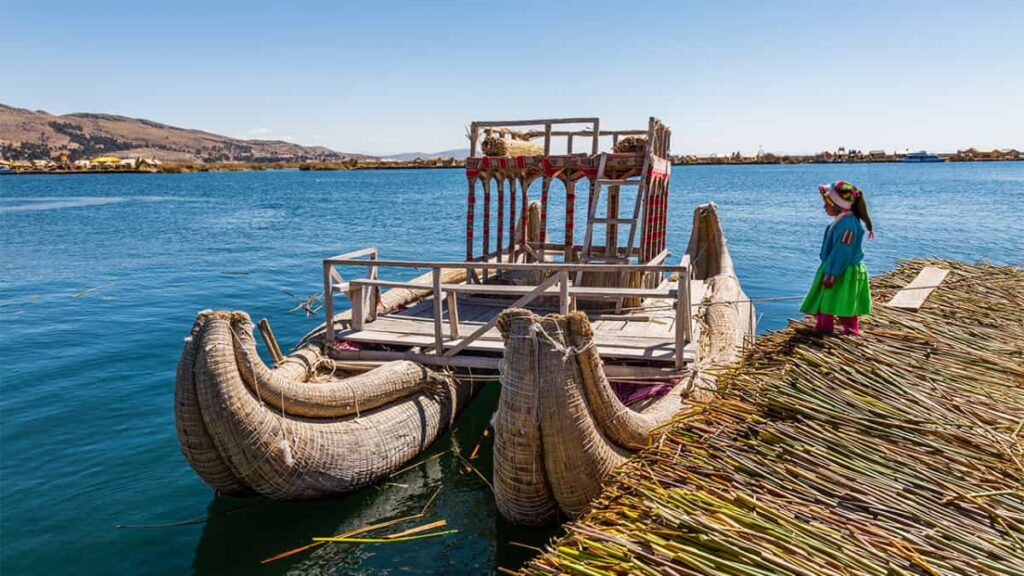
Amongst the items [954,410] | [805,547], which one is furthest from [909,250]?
[805,547]

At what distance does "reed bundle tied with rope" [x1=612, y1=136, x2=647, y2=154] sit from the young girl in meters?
4.56

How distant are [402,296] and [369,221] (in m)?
36.7

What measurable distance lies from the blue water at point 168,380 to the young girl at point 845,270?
3879 millimetres

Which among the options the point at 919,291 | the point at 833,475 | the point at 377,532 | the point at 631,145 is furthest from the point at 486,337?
the point at 919,291

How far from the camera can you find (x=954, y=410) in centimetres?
511

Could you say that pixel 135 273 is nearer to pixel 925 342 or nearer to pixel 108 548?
pixel 108 548

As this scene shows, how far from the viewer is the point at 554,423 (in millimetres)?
6035

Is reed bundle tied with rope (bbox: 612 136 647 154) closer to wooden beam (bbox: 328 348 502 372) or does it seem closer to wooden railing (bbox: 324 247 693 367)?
wooden railing (bbox: 324 247 693 367)

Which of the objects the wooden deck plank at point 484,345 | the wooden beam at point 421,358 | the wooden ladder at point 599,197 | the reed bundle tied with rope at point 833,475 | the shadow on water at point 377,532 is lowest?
the shadow on water at point 377,532

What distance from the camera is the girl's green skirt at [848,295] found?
22.4 ft

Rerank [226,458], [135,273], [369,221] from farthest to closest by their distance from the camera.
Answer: [369,221], [135,273], [226,458]

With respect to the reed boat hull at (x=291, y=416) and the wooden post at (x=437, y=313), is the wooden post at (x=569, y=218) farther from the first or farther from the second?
the reed boat hull at (x=291, y=416)

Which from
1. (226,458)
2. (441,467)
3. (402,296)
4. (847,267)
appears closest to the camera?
(226,458)

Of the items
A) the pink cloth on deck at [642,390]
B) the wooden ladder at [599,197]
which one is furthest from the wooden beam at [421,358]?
the wooden ladder at [599,197]
